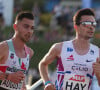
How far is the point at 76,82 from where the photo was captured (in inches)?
191

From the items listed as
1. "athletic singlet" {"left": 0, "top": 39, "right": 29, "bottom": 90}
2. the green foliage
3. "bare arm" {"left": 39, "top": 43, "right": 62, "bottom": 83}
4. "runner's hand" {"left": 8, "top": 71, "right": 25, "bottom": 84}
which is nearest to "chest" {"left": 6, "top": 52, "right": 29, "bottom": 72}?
"athletic singlet" {"left": 0, "top": 39, "right": 29, "bottom": 90}

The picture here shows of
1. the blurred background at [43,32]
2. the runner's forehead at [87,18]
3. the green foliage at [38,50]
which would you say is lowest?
the green foliage at [38,50]

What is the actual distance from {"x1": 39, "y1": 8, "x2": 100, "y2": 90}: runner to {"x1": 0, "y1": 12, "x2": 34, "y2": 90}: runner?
355 millimetres

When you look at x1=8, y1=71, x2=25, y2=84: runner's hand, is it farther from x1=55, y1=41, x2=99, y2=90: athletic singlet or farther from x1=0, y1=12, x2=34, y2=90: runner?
x1=55, y1=41, x2=99, y2=90: athletic singlet

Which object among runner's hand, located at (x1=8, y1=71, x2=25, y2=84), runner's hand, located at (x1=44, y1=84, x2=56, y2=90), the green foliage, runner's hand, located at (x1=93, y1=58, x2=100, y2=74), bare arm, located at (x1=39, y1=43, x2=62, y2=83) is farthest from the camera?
the green foliage

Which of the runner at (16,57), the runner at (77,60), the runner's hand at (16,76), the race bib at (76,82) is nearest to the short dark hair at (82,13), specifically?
the runner at (77,60)

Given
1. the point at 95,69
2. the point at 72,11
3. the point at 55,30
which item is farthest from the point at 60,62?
the point at 72,11

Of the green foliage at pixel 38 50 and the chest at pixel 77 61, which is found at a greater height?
the chest at pixel 77 61

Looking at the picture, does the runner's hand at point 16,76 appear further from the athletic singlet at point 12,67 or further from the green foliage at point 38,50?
the green foliage at point 38,50

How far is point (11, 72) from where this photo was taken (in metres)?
4.71

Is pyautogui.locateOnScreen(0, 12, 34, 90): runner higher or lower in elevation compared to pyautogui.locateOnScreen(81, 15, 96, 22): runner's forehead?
lower

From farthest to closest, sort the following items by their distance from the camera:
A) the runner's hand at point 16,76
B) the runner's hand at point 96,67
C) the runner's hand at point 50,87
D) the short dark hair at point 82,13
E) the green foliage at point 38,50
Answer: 1. the green foliage at point 38,50
2. the short dark hair at point 82,13
3. the runner's hand at point 50,87
4. the runner's hand at point 96,67
5. the runner's hand at point 16,76

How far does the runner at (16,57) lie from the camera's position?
4621 mm

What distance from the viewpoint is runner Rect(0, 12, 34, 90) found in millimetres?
4621
